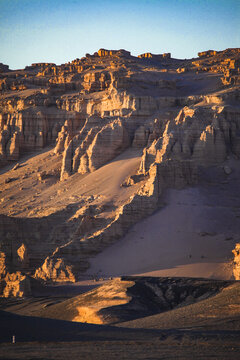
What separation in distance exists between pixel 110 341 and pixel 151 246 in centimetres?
2215

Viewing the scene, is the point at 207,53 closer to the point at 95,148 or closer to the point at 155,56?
the point at 155,56

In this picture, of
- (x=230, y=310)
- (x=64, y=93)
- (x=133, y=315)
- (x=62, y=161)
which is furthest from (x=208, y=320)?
(x=64, y=93)

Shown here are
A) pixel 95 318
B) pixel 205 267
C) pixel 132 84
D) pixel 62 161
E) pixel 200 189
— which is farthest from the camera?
pixel 132 84

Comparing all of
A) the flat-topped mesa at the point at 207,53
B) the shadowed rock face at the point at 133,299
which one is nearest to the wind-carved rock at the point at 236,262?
the shadowed rock face at the point at 133,299

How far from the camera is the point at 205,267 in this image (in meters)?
42.6

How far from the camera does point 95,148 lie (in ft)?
211

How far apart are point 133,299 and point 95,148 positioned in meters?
31.7

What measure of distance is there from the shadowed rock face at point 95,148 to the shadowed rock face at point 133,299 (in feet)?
26.4

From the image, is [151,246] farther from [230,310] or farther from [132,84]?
[132,84]

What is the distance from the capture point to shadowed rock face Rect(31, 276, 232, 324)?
32.6 meters

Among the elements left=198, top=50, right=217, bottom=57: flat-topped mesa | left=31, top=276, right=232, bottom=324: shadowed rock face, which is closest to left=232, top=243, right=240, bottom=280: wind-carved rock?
left=31, top=276, right=232, bottom=324: shadowed rock face

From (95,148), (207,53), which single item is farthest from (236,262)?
(207,53)

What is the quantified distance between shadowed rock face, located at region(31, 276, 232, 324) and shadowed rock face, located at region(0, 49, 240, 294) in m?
8.06

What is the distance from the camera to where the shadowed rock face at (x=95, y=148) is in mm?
48438
